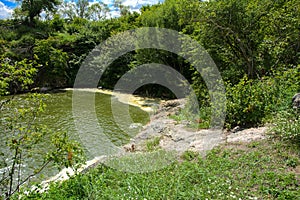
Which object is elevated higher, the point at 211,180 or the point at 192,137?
the point at 192,137

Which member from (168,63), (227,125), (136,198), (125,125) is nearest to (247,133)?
(227,125)

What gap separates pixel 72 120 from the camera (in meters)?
11.0

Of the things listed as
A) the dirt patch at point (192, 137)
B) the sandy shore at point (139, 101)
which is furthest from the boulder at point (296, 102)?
the sandy shore at point (139, 101)

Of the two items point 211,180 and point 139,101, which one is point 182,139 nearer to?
point 211,180

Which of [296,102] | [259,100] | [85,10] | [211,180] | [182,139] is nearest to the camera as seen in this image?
[211,180]

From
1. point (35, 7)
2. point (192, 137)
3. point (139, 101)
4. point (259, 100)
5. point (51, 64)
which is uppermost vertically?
point (35, 7)

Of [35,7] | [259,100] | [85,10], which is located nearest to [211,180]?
[259,100]

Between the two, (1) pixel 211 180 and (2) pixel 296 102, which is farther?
(2) pixel 296 102

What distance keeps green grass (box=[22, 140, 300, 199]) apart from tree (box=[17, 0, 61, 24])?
22.6m

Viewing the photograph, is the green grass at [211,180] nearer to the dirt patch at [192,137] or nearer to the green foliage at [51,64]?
the dirt patch at [192,137]

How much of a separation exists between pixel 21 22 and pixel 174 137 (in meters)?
22.3

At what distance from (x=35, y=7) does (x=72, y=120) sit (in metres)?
16.7

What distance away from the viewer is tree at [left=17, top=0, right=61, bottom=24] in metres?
22.2

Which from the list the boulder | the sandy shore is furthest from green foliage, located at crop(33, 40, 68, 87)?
the boulder
